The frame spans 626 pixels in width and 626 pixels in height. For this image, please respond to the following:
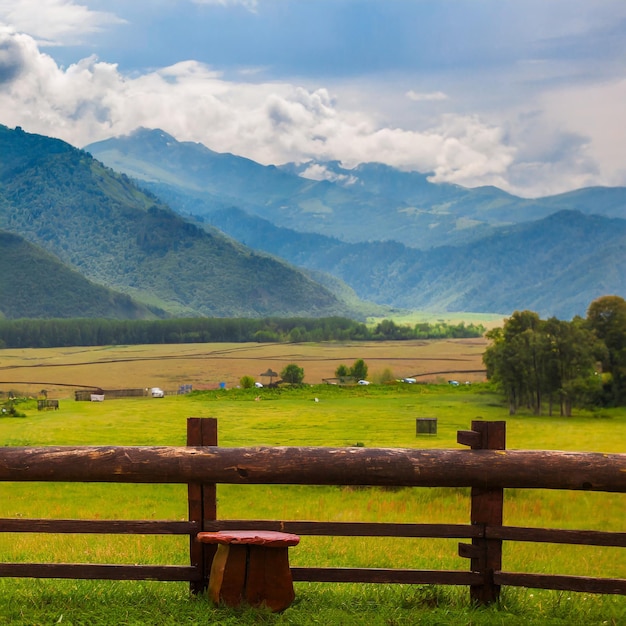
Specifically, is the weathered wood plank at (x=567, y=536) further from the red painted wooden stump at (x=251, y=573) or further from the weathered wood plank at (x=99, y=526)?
the weathered wood plank at (x=99, y=526)

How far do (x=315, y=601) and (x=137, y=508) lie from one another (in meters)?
19.3

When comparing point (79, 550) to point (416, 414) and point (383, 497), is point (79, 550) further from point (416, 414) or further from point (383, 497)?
point (416, 414)

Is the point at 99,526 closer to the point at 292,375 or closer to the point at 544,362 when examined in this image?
the point at 544,362

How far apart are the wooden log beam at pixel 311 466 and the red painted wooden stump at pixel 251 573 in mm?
587

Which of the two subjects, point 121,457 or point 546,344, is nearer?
point 121,457

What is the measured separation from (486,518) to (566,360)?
65073 mm

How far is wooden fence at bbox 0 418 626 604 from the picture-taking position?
26.5 feet

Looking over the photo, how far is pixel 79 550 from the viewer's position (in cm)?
1382

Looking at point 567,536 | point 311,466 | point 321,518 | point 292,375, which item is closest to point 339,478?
point 311,466

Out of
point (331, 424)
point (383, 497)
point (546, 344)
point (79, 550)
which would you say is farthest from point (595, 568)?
point (546, 344)

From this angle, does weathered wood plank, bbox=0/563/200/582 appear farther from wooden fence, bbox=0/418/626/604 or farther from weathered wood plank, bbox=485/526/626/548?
weathered wood plank, bbox=485/526/626/548

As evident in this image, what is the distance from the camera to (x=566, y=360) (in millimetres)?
70625

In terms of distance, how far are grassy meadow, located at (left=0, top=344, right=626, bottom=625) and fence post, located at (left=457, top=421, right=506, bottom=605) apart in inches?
8.9

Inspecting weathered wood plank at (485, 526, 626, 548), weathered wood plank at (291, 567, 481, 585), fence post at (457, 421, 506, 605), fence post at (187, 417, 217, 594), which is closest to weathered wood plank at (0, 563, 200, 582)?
fence post at (187, 417, 217, 594)
